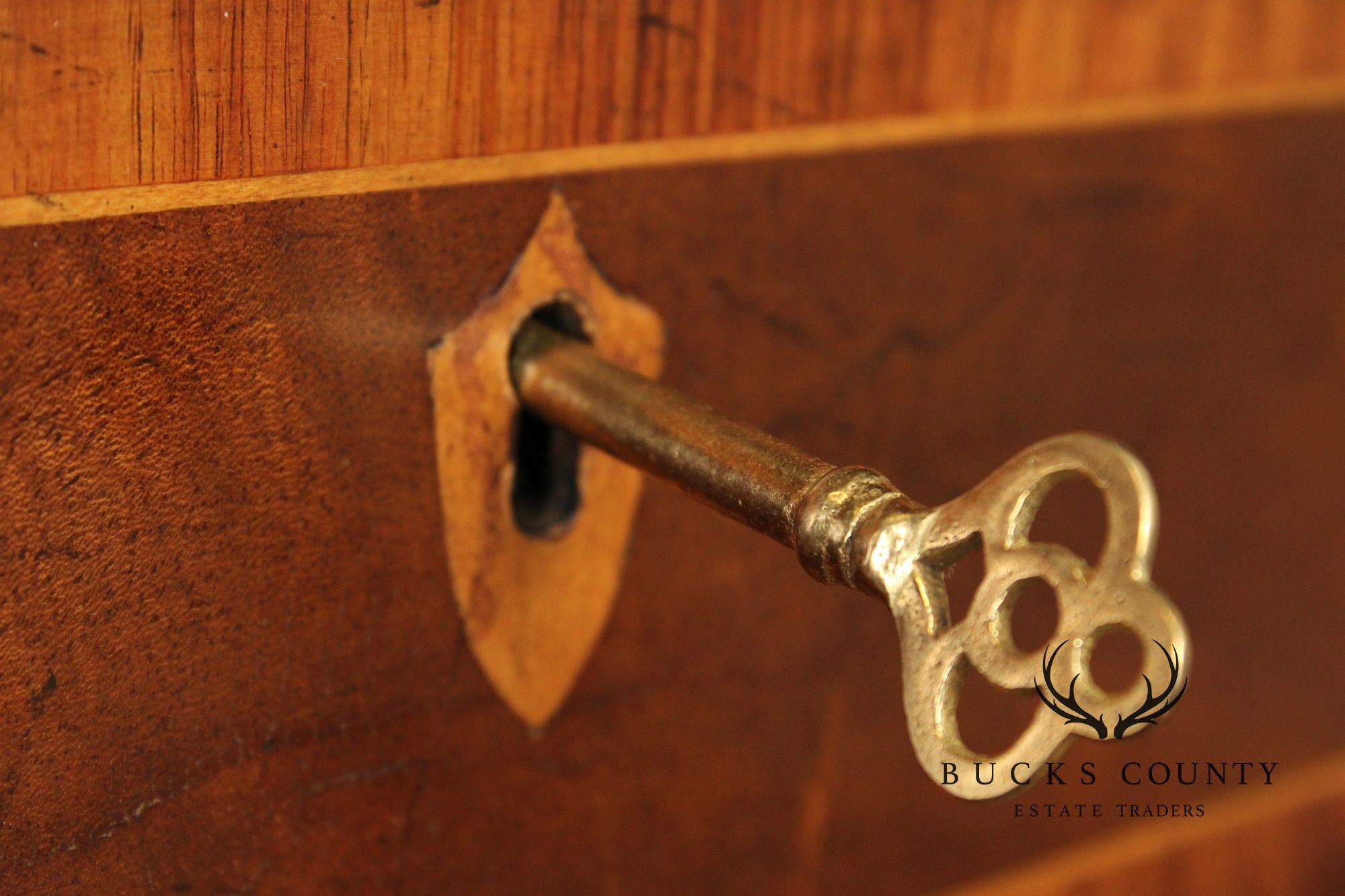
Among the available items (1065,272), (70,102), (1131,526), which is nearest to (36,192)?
(70,102)

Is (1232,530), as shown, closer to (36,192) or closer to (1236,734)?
(1236,734)

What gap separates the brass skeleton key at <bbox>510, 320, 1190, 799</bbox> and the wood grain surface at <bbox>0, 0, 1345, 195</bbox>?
110 mm

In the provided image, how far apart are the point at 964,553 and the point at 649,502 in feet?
0.59

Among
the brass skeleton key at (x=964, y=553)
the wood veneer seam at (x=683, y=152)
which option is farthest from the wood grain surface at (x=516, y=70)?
the brass skeleton key at (x=964, y=553)

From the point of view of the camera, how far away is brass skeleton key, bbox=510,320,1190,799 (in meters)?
0.30

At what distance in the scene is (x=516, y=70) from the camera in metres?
0.41

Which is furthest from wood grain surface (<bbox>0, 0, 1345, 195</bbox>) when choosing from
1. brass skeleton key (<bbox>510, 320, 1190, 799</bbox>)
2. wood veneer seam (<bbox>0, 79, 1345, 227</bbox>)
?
brass skeleton key (<bbox>510, 320, 1190, 799</bbox>)

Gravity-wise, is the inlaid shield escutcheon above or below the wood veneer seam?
below

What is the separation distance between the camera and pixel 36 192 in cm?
33

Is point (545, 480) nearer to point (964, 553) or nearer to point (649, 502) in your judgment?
point (649, 502)

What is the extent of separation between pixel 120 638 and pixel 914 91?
12.1 inches

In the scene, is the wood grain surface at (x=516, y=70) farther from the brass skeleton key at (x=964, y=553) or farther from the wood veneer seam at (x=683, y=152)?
the brass skeleton key at (x=964, y=553)

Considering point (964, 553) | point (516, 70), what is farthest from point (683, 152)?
point (964, 553)

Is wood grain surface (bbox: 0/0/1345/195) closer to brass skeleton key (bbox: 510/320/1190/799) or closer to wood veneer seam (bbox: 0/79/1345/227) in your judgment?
wood veneer seam (bbox: 0/79/1345/227)
